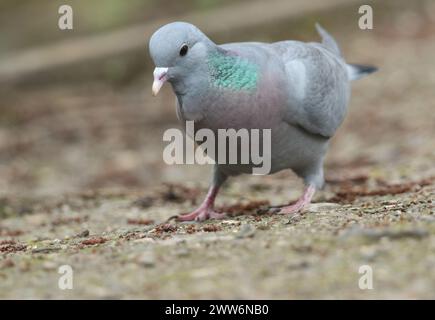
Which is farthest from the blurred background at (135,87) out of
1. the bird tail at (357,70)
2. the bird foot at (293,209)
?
the bird foot at (293,209)

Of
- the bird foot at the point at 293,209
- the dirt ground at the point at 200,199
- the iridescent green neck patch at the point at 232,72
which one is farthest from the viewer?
the bird foot at the point at 293,209

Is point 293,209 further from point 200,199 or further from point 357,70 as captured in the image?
point 357,70

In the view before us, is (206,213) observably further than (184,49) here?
Yes

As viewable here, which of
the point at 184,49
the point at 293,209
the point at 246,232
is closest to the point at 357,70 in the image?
the point at 293,209

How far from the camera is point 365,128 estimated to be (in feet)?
30.6

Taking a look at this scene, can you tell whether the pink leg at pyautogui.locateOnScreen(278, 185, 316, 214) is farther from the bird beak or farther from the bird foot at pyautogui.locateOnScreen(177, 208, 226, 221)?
the bird beak

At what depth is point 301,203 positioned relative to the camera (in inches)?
222

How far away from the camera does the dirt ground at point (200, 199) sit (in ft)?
12.0

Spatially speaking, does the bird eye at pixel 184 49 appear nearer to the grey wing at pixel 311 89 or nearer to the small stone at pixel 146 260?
the grey wing at pixel 311 89

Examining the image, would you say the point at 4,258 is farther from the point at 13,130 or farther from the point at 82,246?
the point at 13,130

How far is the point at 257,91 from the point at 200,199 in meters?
2.24

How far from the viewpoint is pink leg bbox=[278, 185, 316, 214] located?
5477mm

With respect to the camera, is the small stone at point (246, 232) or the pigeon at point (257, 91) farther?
the pigeon at point (257, 91)
